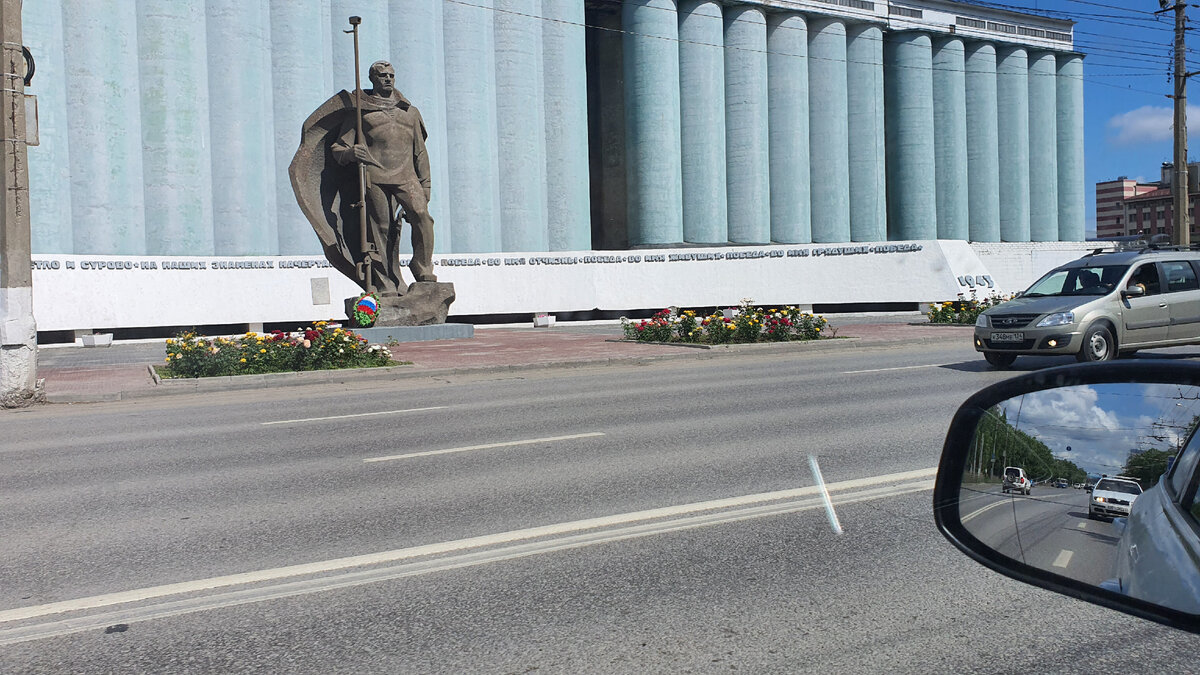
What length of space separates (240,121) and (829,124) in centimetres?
2531

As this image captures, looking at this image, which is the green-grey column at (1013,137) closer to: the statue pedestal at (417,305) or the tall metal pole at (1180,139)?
the tall metal pole at (1180,139)

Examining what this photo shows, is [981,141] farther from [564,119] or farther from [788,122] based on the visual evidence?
[564,119]

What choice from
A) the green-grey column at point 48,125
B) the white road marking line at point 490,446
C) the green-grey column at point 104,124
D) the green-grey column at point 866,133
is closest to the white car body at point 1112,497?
the white road marking line at point 490,446

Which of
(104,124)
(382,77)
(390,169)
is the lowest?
(390,169)

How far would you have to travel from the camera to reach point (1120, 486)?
1983 mm

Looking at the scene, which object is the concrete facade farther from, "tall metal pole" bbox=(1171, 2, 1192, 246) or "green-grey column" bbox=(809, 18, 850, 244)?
"tall metal pole" bbox=(1171, 2, 1192, 246)

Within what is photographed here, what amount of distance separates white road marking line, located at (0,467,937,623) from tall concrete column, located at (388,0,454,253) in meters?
31.0

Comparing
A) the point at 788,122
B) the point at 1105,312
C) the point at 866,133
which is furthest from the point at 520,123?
the point at 1105,312

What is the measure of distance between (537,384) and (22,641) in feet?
36.7

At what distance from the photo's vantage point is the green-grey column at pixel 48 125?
29.5m

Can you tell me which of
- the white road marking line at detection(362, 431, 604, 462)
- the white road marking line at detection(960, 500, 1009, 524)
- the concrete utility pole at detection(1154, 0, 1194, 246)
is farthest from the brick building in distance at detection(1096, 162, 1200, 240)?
the white road marking line at detection(960, 500, 1009, 524)

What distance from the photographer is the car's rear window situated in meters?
1.95

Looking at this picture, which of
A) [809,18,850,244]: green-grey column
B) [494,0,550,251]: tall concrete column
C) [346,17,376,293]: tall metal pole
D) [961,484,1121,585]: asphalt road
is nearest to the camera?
[961,484,1121,585]: asphalt road

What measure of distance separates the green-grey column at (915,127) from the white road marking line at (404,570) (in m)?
44.4
